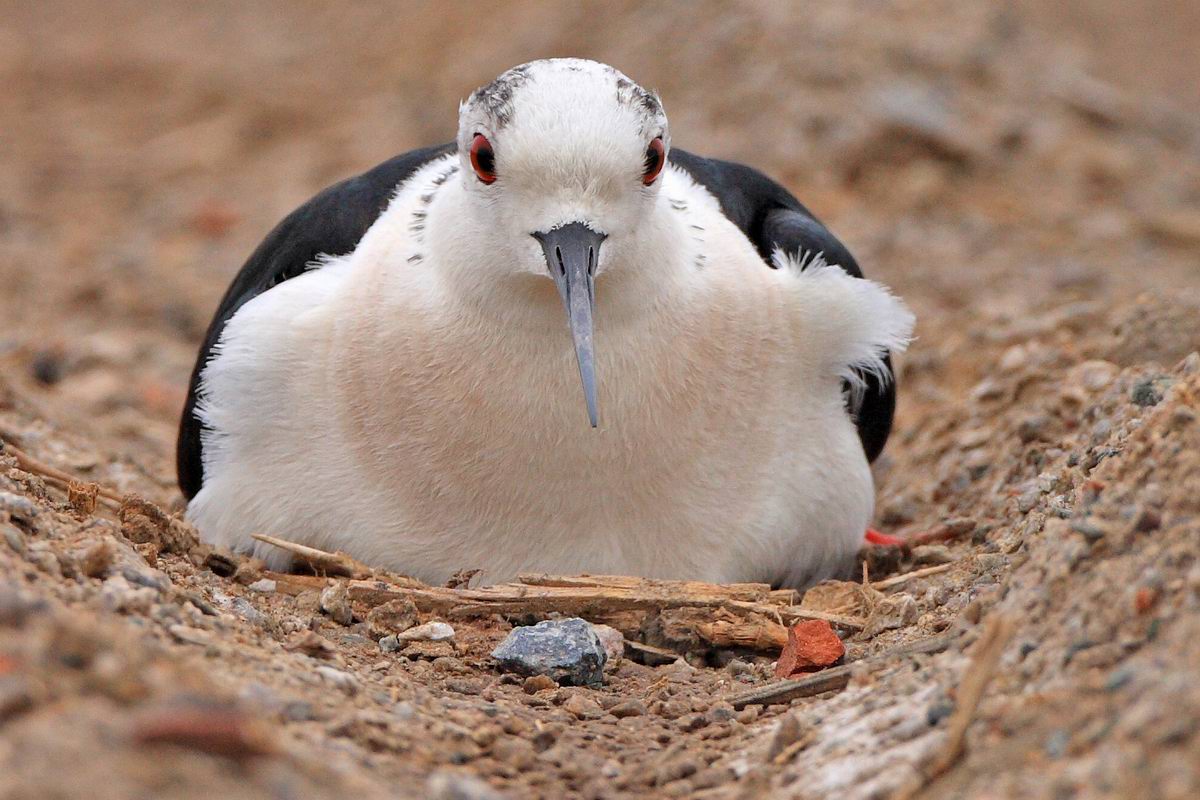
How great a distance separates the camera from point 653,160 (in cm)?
531

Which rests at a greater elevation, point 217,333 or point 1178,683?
point 217,333

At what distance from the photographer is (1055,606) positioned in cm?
396

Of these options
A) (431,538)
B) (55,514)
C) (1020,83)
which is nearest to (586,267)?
(431,538)

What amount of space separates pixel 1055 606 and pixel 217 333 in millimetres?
3820

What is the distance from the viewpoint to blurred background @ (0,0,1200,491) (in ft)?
32.5

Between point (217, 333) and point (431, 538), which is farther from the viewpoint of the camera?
point (217, 333)

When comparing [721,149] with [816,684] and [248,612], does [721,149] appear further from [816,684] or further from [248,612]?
[816,684]

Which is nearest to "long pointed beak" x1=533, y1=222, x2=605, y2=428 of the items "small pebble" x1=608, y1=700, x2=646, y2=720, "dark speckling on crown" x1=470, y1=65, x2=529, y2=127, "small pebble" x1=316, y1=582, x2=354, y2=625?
"dark speckling on crown" x1=470, y1=65, x2=529, y2=127

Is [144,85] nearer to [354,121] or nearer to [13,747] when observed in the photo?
[354,121]

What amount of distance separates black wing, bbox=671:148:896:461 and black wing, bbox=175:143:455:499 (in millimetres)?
1114

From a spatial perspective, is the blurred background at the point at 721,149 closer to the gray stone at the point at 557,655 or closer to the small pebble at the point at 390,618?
the small pebble at the point at 390,618

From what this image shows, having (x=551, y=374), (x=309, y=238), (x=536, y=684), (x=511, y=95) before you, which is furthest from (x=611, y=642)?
(x=309, y=238)

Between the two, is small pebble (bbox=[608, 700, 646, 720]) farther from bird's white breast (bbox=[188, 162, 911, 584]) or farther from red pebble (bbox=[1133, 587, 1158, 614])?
red pebble (bbox=[1133, 587, 1158, 614])

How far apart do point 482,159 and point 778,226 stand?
5.82 feet
